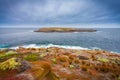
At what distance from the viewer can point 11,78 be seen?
7.36m

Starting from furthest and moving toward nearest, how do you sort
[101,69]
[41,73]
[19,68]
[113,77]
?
[101,69] < [113,77] < [19,68] < [41,73]

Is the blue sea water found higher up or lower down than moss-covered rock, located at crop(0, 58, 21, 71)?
lower down

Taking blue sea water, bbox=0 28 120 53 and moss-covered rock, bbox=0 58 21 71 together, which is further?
blue sea water, bbox=0 28 120 53

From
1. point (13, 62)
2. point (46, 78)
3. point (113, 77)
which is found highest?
point (13, 62)

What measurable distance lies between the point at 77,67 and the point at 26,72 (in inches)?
253

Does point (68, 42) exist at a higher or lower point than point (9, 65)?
lower

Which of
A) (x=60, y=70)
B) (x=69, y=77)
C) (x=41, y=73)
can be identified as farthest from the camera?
(x=60, y=70)

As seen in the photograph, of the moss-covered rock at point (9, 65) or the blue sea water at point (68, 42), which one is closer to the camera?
the moss-covered rock at point (9, 65)

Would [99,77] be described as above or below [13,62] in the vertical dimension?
below

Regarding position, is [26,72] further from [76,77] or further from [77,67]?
[77,67]

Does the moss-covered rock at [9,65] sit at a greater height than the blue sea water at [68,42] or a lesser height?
greater

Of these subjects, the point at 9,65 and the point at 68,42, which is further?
the point at 68,42

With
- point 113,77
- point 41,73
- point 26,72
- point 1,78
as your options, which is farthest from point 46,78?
point 113,77

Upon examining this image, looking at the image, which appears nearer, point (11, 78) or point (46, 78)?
point (11, 78)
